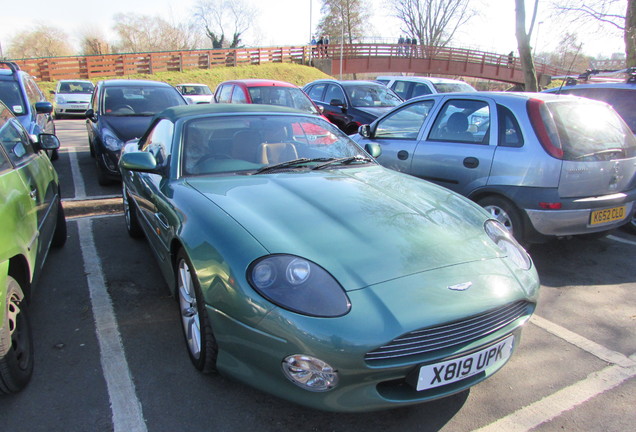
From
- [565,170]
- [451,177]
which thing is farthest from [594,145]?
[451,177]

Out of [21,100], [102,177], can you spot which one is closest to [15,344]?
[102,177]

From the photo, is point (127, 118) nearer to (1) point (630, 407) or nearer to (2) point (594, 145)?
(2) point (594, 145)

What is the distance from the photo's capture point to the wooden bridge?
31.0 m

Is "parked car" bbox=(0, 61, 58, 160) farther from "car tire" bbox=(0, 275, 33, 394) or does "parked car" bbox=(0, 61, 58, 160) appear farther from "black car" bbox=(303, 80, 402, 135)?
"black car" bbox=(303, 80, 402, 135)

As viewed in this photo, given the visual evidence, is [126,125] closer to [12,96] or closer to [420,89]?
[12,96]

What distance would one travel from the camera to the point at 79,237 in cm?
474

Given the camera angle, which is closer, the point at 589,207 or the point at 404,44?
the point at 589,207

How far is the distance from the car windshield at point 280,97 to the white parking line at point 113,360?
5.80m

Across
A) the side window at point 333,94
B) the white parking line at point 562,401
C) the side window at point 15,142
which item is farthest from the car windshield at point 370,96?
the white parking line at point 562,401

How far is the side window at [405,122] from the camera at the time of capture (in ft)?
16.9

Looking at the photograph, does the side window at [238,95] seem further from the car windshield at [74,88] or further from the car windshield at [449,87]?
the car windshield at [74,88]

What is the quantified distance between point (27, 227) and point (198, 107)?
165 cm

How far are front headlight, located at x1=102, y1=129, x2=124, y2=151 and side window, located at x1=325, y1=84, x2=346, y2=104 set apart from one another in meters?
5.28

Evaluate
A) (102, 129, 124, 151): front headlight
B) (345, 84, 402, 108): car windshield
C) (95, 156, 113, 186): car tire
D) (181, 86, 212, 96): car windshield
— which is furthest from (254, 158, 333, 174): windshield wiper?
(181, 86, 212, 96): car windshield
